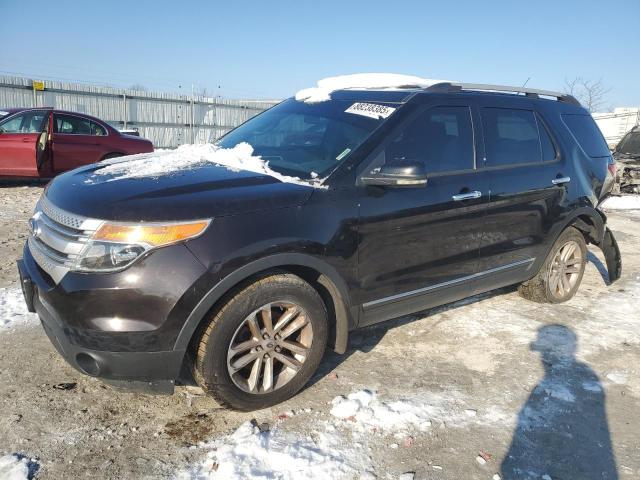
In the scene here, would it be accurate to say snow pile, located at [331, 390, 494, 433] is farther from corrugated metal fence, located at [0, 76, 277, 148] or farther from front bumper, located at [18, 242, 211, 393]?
corrugated metal fence, located at [0, 76, 277, 148]

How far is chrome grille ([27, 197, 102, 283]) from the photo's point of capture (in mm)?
2523

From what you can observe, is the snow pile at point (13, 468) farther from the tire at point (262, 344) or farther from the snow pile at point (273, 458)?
the tire at point (262, 344)

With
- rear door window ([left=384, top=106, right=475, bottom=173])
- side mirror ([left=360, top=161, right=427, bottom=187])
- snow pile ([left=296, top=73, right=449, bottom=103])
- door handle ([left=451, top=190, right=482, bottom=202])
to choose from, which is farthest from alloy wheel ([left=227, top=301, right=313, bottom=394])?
snow pile ([left=296, top=73, right=449, bottom=103])

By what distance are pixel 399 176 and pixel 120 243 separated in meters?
1.60

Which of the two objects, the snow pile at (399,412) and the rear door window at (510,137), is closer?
the snow pile at (399,412)

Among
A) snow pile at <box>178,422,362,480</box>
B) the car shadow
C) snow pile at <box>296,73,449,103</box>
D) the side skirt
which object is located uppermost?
snow pile at <box>296,73,449,103</box>

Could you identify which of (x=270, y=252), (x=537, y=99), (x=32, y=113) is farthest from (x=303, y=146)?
(x=32, y=113)

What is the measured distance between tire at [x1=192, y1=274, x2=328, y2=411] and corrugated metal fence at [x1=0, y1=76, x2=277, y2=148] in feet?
42.4

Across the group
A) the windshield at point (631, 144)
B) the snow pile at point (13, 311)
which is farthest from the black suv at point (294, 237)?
the windshield at point (631, 144)

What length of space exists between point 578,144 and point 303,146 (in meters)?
2.82

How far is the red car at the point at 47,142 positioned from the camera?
9352 mm

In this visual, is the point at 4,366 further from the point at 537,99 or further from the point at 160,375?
the point at 537,99

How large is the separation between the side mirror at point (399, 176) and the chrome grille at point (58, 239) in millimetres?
1543

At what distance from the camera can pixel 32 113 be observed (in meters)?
9.65
